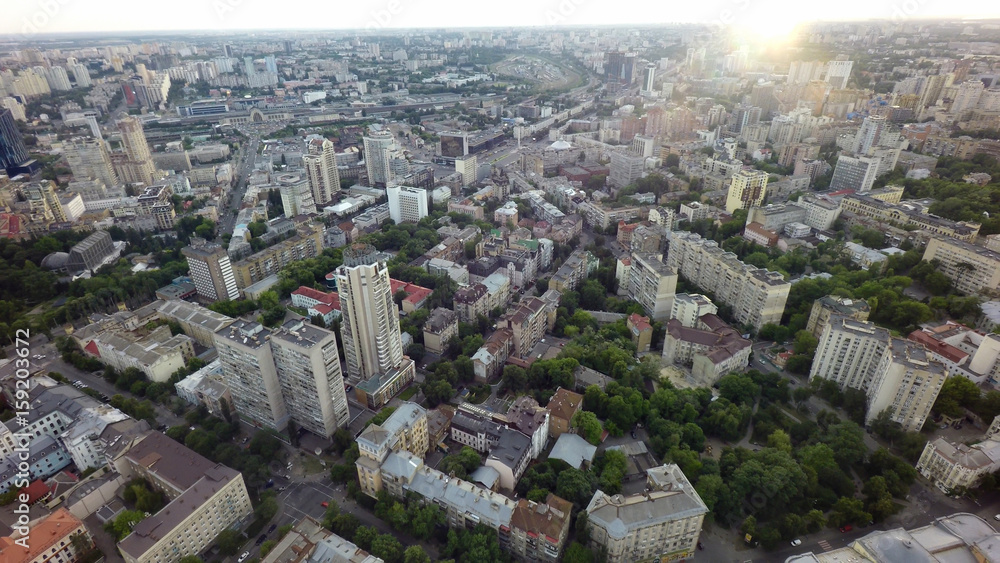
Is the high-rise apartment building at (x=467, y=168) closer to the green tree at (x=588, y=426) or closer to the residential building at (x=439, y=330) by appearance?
the residential building at (x=439, y=330)

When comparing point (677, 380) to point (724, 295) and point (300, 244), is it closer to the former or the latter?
point (724, 295)

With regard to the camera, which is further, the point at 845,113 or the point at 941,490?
the point at 845,113

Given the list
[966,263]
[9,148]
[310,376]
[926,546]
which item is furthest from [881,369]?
[9,148]

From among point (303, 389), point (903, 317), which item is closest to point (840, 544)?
point (903, 317)

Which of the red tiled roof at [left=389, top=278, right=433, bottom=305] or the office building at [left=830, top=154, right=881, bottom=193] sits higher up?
the office building at [left=830, top=154, right=881, bottom=193]

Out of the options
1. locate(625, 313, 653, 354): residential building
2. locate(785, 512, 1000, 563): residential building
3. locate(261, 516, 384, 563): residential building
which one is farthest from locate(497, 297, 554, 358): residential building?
locate(785, 512, 1000, 563): residential building

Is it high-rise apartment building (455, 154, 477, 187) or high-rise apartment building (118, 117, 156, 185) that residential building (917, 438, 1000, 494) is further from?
high-rise apartment building (118, 117, 156, 185)
